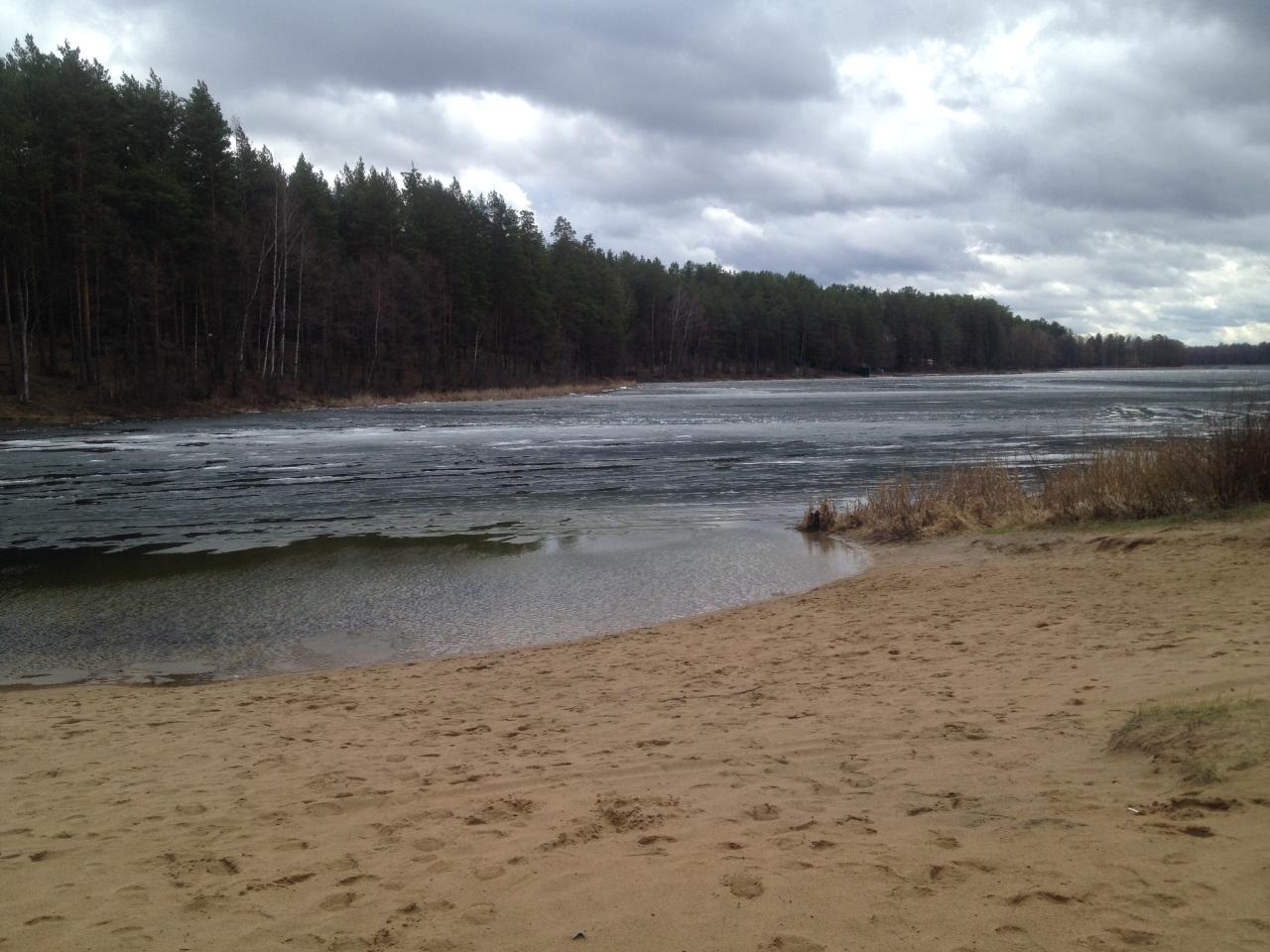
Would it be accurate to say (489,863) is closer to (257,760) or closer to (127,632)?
(257,760)

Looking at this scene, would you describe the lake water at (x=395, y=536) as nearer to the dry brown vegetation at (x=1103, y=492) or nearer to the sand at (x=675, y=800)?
the dry brown vegetation at (x=1103, y=492)

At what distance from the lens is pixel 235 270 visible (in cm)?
6175

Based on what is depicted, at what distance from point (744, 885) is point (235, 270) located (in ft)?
214

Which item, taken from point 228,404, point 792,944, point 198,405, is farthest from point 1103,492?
point 228,404

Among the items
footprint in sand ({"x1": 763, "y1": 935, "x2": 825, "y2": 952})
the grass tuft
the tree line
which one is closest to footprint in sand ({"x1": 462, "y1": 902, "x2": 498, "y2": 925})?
footprint in sand ({"x1": 763, "y1": 935, "x2": 825, "y2": 952})

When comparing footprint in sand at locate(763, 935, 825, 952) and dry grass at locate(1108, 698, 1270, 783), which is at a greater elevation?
dry grass at locate(1108, 698, 1270, 783)

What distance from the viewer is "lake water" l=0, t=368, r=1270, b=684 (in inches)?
452

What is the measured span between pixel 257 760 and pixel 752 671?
420 cm

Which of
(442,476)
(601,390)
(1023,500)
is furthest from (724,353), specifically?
(1023,500)

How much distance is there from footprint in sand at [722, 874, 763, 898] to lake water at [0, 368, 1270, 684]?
266 inches

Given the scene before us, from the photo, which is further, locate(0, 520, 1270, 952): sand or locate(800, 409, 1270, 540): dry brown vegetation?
locate(800, 409, 1270, 540): dry brown vegetation

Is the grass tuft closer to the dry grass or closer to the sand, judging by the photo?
the sand

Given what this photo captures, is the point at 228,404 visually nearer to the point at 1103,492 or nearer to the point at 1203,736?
the point at 1103,492

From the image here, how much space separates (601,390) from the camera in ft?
332
